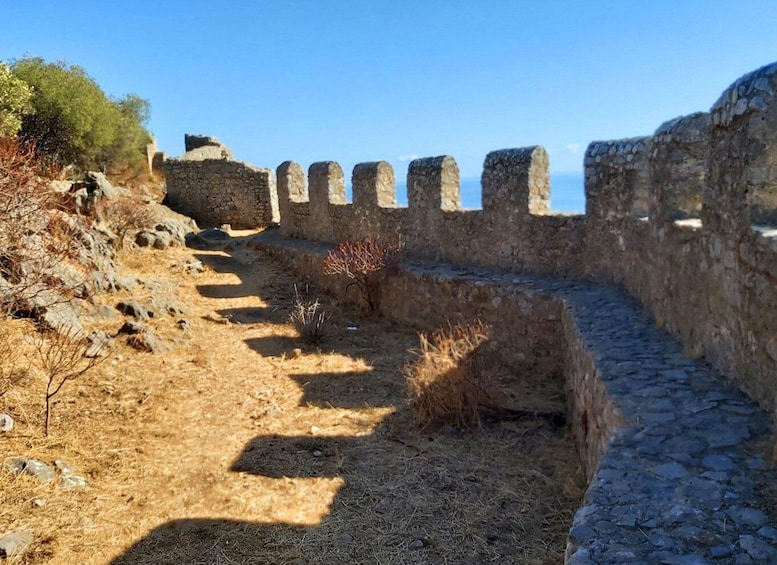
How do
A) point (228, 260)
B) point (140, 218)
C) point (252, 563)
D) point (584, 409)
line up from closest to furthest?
point (252, 563) < point (584, 409) < point (140, 218) < point (228, 260)

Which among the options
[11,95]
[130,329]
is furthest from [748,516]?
[11,95]

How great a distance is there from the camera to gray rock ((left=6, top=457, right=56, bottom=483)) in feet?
13.7

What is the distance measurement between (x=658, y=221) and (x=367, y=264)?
497 cm

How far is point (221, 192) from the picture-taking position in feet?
53.7

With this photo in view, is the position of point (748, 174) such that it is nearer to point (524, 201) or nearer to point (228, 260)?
point (524, 201)

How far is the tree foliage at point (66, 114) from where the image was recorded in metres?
16.2

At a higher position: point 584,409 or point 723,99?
point 723,99

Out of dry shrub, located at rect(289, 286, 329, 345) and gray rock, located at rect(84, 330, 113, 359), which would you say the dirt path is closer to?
gray rock, located at rect(84, 330, 113, 359)

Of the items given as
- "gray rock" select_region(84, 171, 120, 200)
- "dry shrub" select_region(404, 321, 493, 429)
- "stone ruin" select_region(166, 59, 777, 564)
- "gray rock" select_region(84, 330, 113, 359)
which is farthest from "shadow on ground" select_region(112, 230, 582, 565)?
"gray rock" select_region(84, 171, 120, 200)

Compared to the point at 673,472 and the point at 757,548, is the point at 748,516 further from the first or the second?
the point at 673,472

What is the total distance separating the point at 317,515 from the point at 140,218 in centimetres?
954

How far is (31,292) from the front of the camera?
20.9ft

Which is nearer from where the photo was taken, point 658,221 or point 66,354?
point 658,221

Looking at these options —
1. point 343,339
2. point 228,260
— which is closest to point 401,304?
point 343,339
